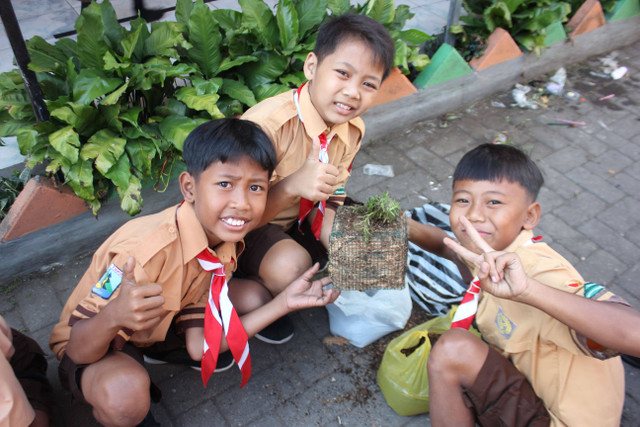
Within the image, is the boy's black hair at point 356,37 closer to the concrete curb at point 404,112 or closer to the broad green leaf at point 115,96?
the broad green leaf at point 115,96

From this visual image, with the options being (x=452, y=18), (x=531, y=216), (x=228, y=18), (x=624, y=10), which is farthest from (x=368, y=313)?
(x=624, y=10)

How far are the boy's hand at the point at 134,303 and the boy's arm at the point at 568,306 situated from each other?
114 cm

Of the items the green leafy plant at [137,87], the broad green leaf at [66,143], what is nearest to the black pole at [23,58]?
the green leafy plant at [137,87]

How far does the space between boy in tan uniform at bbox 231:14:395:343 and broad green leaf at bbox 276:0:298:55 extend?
2.81ft

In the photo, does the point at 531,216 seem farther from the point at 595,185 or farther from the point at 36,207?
the point at 36,207

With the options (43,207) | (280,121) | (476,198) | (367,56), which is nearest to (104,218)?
(43,207)

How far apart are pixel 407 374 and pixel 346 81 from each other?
1.40 metres

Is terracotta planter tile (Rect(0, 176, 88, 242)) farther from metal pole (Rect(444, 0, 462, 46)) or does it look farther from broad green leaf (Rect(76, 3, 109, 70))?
metal pole (Rect(444, 0, 462, 46))

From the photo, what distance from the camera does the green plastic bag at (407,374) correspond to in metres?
2.26

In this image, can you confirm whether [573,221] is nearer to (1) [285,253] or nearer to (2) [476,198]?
(2) [476,198]

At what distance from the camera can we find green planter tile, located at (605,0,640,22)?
210 inches

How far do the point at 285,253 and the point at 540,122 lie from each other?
319 centimetres

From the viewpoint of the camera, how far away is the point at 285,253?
250 centimetres

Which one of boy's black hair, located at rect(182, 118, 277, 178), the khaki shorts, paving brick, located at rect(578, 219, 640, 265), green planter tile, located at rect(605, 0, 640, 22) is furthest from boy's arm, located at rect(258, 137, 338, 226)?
green planter tile, located at rect(605, 0, 640, 22)
